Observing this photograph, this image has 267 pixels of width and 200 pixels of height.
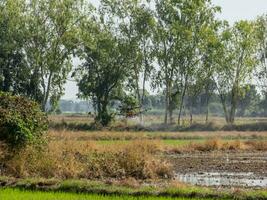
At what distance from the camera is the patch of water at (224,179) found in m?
18.4

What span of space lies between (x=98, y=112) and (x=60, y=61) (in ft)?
21.8

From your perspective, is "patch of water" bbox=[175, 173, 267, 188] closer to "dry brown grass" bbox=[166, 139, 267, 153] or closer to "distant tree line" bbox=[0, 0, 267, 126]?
"dry brown grass" bbox=[166, 139, 267, 153]

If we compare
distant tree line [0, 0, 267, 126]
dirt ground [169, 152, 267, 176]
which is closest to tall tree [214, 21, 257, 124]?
distant tree line [0, 0, 267, 126]

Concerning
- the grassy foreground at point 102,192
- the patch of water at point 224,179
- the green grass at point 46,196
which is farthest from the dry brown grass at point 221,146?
the green grass at point 46,196

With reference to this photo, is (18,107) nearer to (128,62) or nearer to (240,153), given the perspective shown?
(240,153)

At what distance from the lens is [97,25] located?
65.2 metres

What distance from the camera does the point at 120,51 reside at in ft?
209

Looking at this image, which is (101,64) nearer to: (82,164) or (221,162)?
(221,162)

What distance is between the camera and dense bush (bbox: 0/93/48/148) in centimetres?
1945

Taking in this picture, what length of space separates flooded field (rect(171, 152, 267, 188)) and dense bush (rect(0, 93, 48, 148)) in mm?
5250

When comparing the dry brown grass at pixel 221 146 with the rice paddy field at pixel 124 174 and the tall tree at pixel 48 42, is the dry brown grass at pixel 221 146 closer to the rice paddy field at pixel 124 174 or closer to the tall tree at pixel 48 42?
the rice paddy field at pixel 124 174

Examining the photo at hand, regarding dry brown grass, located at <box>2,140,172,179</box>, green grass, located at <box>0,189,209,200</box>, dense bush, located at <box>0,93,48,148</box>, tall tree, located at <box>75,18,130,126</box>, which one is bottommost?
green grass, located at <box>0,189,209,200</box>

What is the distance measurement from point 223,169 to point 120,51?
134ft

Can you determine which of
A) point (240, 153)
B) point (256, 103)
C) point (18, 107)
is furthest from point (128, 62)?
point (256, 103)
